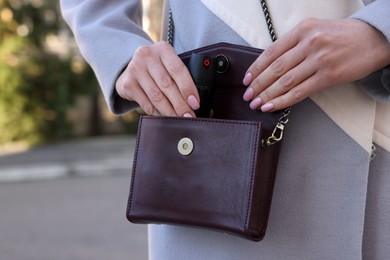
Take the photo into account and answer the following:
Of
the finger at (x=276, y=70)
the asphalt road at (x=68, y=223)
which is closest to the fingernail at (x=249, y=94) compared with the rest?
the finger at (x=276, y=70)

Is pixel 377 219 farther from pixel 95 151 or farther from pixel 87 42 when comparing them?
pixel 95 151

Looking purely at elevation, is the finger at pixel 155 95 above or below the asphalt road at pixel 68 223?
above

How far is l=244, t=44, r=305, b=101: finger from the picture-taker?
36.9 inches

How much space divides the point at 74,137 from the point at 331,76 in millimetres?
12840

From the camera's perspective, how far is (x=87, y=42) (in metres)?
1.20

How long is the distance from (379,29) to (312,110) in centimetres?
15

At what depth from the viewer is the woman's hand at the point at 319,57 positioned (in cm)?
93

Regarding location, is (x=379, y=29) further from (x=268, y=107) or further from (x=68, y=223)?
(x=68, y=223)

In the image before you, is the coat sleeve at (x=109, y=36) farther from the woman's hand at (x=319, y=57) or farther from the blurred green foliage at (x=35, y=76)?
the blurred green foliage at (x=35, y=76)

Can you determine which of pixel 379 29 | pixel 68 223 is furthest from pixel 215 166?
pixel 68 223

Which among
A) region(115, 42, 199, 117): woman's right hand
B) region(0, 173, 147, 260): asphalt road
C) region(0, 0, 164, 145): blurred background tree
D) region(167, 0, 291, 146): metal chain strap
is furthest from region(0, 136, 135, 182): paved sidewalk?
region(167, 0, 291, 146): metal chain strap

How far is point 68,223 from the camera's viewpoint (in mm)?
6750

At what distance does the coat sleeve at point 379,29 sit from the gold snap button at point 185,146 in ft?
0.80

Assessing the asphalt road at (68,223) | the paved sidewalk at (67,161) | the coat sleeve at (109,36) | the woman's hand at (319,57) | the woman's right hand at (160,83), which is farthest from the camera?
the paved sidewalk at (67,161)
